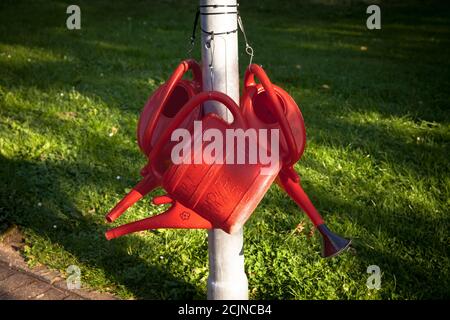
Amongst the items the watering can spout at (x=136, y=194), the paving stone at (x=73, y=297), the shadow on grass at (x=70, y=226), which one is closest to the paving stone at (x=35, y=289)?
the paving stone at (x=73, y=297)

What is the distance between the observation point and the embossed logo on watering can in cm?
160

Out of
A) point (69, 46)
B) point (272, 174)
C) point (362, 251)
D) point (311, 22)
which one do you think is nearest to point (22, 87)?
point (69, 46)

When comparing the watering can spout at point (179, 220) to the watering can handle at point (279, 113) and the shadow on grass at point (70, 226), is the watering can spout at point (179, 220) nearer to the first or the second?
the watering can handle at point (279, 113)

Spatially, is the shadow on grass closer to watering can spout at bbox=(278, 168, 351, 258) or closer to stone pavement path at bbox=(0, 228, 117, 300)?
stone pavement path at bbox=(0, 228, 117, 300)

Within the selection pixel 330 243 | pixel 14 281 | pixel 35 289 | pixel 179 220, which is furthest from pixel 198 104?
pixel 14 281

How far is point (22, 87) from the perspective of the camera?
5148 mm

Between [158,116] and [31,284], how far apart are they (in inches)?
55.3

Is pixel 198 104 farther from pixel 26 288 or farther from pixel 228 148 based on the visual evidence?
pixel 26 288

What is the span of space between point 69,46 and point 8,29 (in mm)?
1414

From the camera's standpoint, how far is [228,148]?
5.27ft

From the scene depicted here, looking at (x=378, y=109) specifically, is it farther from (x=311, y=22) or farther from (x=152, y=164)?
(x=311, y=22)

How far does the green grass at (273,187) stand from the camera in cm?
263

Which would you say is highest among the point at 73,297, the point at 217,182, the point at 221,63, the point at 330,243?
the point at 221,63

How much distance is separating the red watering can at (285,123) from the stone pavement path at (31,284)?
118 centimetres
